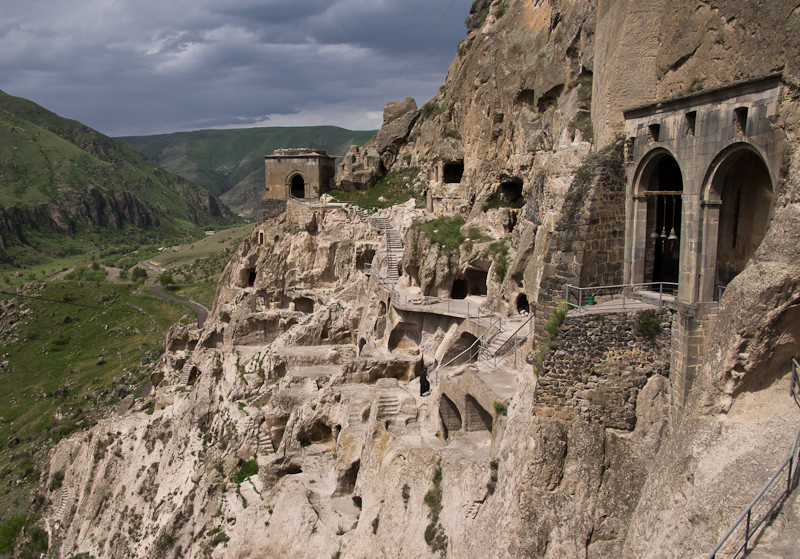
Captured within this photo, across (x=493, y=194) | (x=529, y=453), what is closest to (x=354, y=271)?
(x=493, y=194)

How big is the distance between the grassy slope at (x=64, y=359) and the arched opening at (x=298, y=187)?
2123 centimetres

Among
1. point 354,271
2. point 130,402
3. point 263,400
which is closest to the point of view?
point 263,400

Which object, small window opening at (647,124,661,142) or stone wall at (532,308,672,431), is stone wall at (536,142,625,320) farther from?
stone wall at (532,308,672,431)

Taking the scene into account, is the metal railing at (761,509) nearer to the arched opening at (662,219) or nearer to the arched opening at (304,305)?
the arched opening at (662,219)

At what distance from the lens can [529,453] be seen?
37.0 ft

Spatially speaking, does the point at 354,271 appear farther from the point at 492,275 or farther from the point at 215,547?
the point at 215,547

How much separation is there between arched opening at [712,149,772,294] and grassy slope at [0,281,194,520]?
4062cm

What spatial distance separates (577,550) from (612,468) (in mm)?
1578

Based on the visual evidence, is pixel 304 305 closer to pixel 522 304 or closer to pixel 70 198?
pixel 522 304

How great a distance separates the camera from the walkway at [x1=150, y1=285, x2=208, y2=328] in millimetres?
67250

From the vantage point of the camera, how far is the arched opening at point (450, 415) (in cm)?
1691

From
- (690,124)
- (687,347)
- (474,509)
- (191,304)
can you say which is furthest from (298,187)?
(687,347)

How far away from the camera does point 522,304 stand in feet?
72.2

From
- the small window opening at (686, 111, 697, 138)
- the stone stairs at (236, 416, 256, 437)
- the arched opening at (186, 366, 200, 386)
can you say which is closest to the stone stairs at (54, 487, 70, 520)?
the arched opening at (186, 366, 200, 386)
